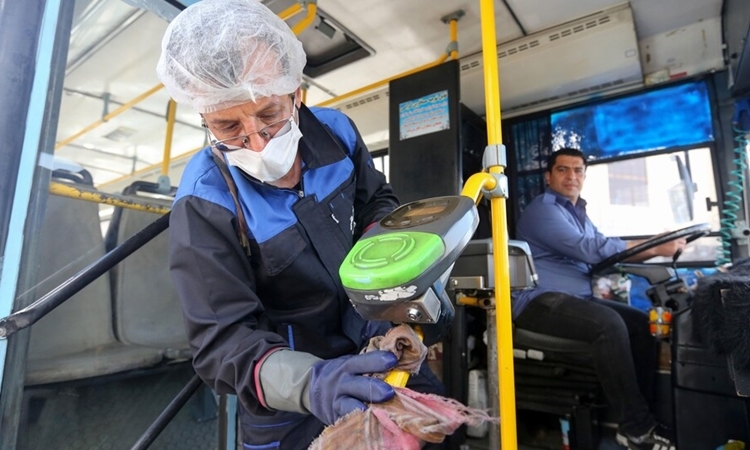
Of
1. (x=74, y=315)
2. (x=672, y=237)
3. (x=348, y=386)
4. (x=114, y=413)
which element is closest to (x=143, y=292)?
(x=74, y=315)

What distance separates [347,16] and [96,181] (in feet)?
5.42

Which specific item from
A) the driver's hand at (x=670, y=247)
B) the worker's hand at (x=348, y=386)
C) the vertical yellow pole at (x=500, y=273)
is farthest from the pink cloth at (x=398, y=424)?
the driver's hand at (x=670, y=247)

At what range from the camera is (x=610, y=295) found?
101 inches

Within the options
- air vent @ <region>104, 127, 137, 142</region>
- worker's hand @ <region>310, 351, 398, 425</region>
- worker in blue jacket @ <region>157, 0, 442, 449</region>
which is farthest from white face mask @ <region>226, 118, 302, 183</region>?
air vent @ <region>104, 127, 137, 142</region>

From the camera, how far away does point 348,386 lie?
1.98 feet

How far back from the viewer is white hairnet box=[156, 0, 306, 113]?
3.02ft

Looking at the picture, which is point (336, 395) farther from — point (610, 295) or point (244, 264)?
point (610, 295)

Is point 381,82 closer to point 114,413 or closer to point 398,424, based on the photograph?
point 114,413

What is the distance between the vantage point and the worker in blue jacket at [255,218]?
0.80 metres

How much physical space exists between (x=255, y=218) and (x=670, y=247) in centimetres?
215

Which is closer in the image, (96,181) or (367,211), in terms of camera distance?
(367,211)

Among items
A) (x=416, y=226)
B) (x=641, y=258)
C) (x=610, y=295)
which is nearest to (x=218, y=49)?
(x=416, y=226)

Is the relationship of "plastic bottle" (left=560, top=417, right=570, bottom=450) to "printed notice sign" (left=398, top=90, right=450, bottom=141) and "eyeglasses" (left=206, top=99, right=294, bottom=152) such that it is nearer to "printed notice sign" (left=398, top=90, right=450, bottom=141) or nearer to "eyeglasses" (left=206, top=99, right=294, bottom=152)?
"printed notice sign" (left=398, top=90, right=450, bottom=141)

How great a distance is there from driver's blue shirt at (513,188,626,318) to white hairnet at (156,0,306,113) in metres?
1.75
